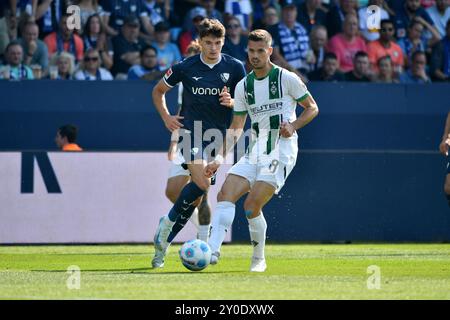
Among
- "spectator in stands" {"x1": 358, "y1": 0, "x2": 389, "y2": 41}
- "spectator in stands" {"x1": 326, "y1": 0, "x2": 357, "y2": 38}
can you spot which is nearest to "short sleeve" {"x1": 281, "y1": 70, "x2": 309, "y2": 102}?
"spectator in stands" {"x1": 326, "y1": 0, "x2": 357, "y2": 38}

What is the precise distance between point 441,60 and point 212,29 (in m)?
8.79

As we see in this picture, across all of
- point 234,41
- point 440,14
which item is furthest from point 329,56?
point 440,14

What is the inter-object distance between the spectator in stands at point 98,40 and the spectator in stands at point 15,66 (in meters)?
1.01

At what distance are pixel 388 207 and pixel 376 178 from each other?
Answer: 17.1 inches

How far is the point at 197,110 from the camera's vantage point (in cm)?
1104

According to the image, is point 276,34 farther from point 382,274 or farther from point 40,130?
point 382,274

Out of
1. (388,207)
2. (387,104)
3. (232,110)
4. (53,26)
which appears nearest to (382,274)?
(232,110)

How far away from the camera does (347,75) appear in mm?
17797

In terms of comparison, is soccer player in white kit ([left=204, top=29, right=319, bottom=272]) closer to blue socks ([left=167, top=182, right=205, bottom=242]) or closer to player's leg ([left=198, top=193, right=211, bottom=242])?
blue socks ([left=167, top=182, right=205, bottom=242])

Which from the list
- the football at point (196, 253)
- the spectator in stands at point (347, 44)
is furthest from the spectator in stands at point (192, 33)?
the football at point (196, 253)

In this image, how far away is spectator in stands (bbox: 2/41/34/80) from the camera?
16.3 m

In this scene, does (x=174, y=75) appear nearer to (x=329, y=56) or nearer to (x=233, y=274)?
(x=233, y=274)

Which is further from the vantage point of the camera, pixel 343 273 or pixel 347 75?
pixel 347 75

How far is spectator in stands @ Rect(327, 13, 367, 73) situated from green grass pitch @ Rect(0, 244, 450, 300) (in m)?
4.35
